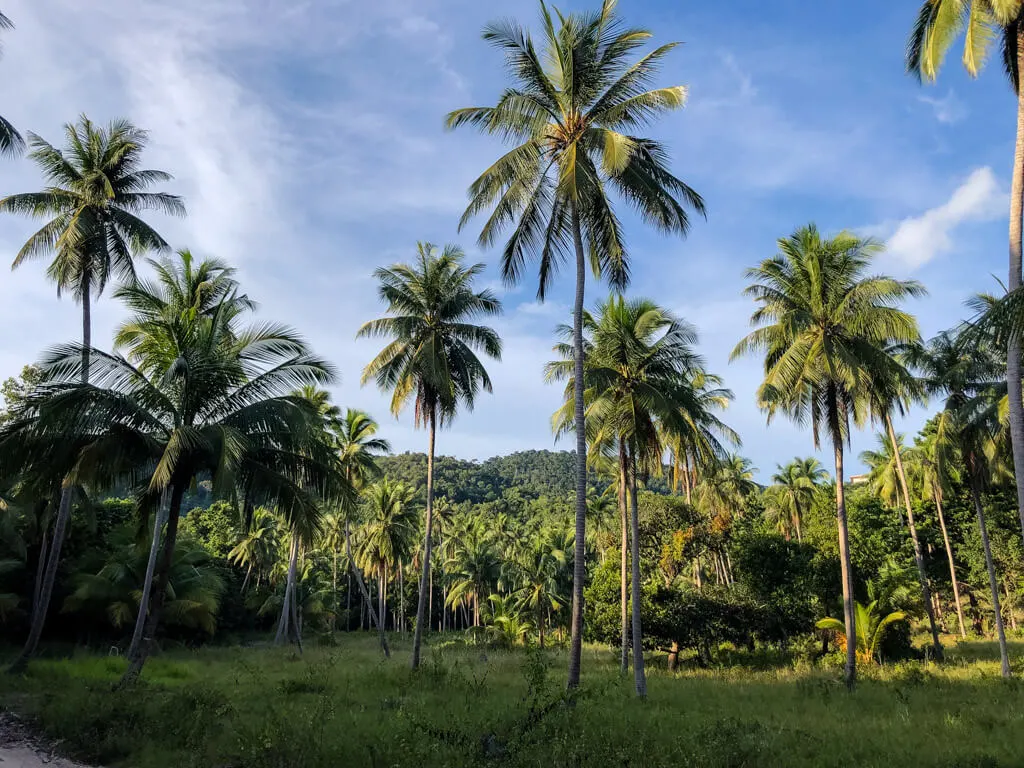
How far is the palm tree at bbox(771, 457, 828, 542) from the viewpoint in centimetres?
4650

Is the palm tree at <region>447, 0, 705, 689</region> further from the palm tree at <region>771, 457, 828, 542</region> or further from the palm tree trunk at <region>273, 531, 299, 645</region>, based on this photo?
the palm tree at <region>771, 457, 828, 542</region>

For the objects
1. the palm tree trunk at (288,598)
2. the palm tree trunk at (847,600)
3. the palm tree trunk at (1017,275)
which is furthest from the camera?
the palm tree trunk at (288,598)

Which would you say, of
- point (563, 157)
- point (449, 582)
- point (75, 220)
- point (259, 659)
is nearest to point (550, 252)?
point (563, 157)

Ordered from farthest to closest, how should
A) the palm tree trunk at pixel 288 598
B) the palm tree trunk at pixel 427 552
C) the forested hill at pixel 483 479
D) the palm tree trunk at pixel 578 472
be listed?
the forested hill at pixel 483 479 < the palm tree trunk at pixel 288 598 < the palm tree trunk at pixel 427 552 < the palm tree trunk at pixel 578 472

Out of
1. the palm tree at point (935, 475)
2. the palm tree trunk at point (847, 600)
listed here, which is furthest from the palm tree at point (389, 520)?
the palm tree at point (935, 475)

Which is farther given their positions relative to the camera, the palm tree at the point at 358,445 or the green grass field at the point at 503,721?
the palm tree at the point at 358,445

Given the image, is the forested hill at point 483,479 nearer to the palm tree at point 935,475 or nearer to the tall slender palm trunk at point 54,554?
the palm tree at point 935,475

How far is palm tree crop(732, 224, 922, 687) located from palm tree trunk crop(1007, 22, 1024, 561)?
18.7 ft

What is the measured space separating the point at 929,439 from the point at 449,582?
42.6 m

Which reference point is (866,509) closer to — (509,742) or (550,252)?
(550,252)

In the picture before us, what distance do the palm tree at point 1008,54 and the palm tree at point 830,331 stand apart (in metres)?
5.73

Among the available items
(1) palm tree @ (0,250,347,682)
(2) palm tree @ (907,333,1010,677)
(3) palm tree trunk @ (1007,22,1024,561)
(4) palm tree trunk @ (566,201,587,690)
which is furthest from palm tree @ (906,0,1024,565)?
(1) palm tree @ (0,250,347,682)

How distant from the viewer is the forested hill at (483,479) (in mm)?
124938

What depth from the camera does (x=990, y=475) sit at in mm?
29672
